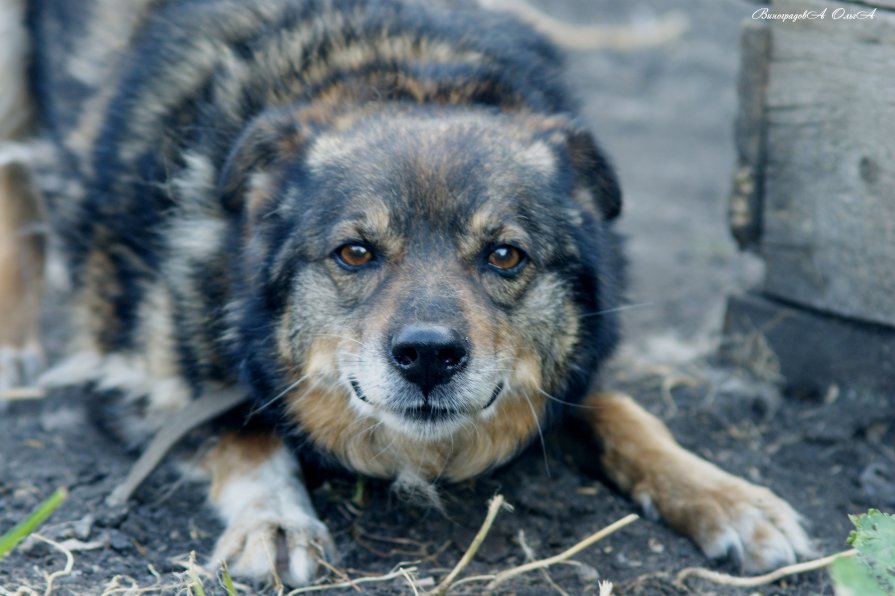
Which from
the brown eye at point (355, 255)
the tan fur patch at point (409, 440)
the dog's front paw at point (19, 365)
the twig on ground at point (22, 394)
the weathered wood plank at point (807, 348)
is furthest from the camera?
the dog's front paw at point (19, 365)

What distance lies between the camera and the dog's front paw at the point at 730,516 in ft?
10.7

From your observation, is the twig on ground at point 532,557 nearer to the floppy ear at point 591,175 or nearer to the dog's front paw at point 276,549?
the dog's front paw at point 276,549

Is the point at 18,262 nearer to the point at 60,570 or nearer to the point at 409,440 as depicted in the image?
the point at 60,570

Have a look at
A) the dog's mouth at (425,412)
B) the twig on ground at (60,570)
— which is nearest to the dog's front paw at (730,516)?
the dog's mouth at (425,412)

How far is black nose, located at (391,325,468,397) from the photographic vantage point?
290cm

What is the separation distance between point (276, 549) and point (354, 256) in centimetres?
91

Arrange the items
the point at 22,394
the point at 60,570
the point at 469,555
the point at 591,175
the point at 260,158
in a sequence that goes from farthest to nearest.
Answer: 1. the point at 22,394
2. the point at 591,175
3. the point at 260,158
4. the point at 60,570
5. the point at 469,555

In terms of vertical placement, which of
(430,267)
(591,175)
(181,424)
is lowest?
(181,424)

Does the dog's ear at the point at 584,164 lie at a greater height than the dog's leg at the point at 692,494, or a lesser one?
greater

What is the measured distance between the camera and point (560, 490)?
11.9ft

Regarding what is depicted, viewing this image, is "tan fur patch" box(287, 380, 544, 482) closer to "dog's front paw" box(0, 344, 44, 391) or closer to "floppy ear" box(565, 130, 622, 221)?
"floppy ear" box(565, 130, 622, 221)

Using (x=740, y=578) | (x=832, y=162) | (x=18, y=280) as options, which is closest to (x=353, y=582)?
(x=740, y=578)

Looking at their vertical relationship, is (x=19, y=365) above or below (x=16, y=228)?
below

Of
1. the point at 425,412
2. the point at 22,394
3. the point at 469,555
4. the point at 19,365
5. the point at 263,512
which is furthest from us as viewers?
the point at 19,365
